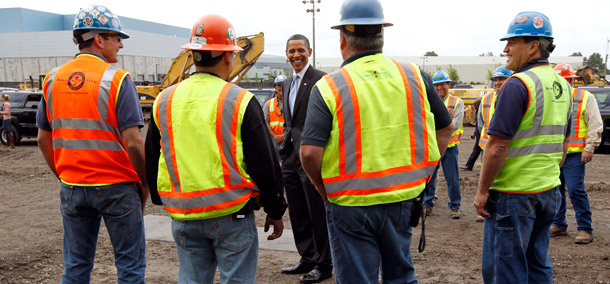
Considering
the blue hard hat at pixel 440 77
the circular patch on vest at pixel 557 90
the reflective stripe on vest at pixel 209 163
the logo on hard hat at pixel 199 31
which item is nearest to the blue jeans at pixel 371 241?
the reflective stripe on vest at pixel 209 163

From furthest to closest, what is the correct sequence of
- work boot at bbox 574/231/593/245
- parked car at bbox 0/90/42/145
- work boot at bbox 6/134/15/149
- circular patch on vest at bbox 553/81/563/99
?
parked car at bbox 0/90/42/145 < work boot at bbox 6/134/15/149 < work boot at bbox 574/231/593/245 < circular patch on vest at bbox 553/81/563/99

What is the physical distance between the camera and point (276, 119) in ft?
19.5

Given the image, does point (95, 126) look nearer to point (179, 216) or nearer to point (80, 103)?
point (80, 103)

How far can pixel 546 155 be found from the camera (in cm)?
298

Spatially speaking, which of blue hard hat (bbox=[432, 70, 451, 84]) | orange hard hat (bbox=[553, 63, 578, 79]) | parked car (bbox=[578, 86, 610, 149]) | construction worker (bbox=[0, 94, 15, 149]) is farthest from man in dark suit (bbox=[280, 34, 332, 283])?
construction worker (bbox=[0, 94, 15, 149])

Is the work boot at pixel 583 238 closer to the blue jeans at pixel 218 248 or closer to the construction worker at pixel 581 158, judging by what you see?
the construction worker at pixel 581 158

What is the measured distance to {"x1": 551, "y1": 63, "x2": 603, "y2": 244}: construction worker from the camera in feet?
17.7

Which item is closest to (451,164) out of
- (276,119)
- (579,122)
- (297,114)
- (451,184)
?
(451,184)

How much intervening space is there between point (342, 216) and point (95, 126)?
1.65m

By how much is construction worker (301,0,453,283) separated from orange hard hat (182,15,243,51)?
579 millimetres

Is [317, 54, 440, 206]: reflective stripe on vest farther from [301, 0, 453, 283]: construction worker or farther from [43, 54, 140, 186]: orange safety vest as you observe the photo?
[43, 54, 140, 186]: orange safety vest

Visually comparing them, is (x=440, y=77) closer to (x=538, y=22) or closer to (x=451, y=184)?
(x=451, y=184)

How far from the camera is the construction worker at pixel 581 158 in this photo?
5410 mm

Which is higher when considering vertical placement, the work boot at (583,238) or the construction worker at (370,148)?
the construction worker at (370,148)
